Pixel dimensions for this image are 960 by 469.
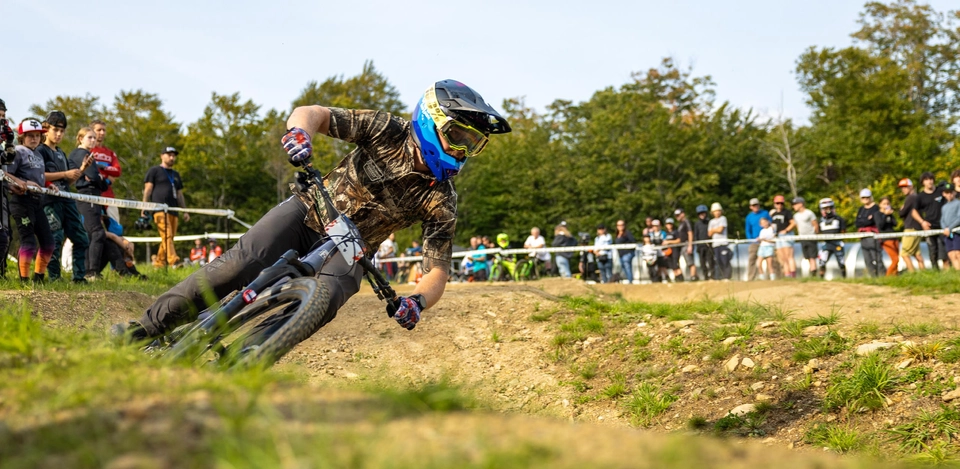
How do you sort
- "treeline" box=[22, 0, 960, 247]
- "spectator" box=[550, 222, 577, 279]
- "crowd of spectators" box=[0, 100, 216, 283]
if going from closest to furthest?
"crowd of spectators" box=[0, 100, 216, 283] → "spectator" box=[550, 222, 577, 279] → "treeline" box=[22, 0, 960, 247]

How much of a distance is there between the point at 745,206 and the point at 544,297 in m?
34.3

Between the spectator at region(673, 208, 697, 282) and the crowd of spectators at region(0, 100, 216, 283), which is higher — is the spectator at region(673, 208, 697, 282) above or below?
below

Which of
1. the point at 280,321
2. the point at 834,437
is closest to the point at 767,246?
the point at 834,437

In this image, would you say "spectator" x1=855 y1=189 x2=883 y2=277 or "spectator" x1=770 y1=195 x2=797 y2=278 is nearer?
"spectator" x1=855 y1=189 x2=883 y2=277

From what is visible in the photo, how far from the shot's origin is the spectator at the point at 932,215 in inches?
563

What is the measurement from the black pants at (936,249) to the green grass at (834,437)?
377 inches

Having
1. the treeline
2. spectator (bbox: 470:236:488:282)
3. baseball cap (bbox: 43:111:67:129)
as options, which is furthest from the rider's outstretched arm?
the treeline

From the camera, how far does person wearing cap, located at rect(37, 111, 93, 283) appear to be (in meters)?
9.82

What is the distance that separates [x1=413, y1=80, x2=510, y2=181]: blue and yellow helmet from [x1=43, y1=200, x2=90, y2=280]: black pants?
6.20 meters

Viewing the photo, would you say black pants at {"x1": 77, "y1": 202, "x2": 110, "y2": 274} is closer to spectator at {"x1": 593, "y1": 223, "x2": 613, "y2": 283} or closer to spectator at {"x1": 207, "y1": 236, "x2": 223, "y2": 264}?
spectator at {"x1": 207, "y1": 236, "x2": 223, "y2": 264}

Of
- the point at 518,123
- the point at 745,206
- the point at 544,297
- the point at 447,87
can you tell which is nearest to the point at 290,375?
the point at 447,87

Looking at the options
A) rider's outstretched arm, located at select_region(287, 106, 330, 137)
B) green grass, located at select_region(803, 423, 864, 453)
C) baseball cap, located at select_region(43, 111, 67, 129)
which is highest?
baseball cap, located at select_region(43, 111, 67, 129)

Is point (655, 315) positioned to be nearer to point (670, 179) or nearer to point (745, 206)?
point (670, 179)

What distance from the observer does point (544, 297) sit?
1108cm
